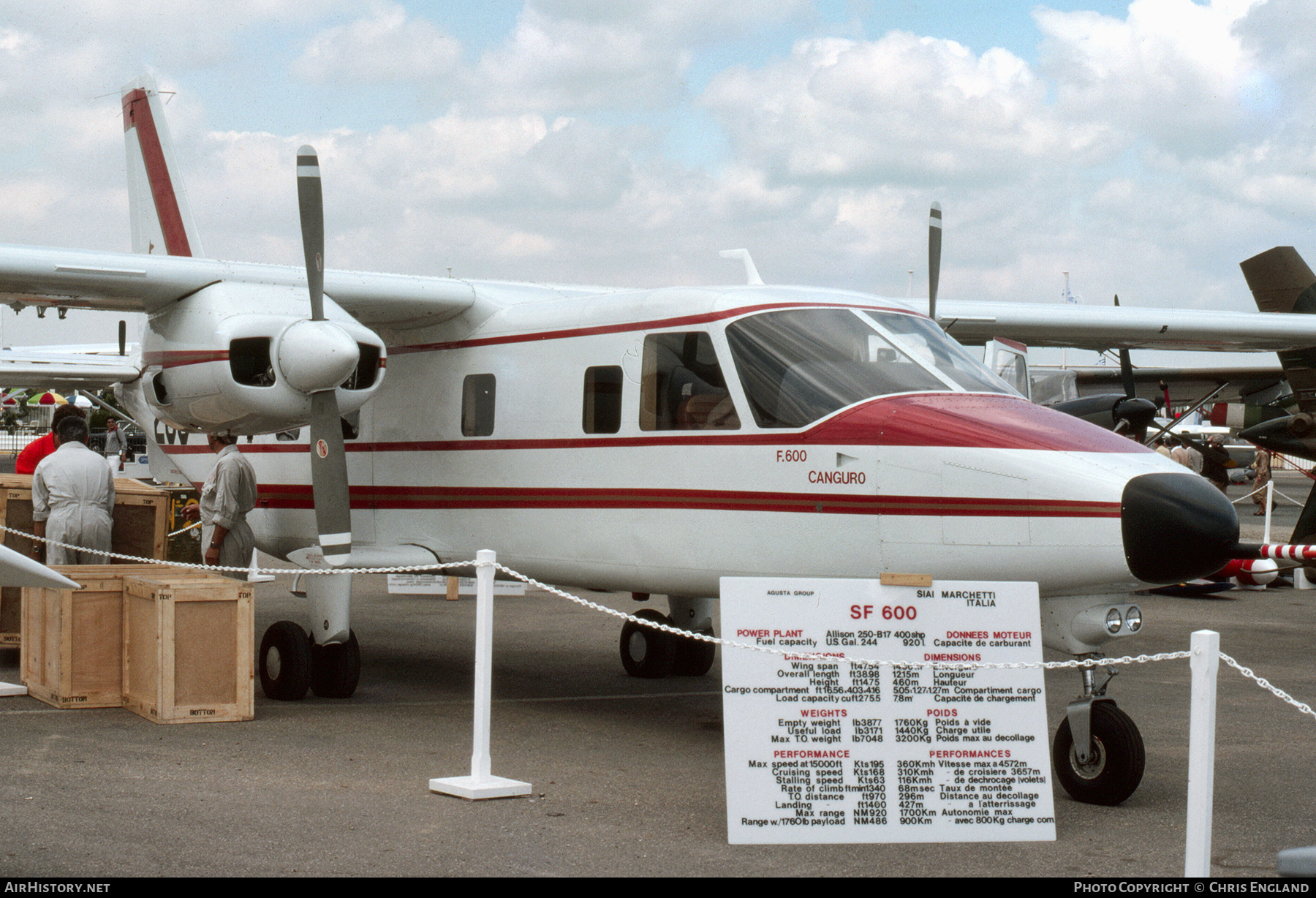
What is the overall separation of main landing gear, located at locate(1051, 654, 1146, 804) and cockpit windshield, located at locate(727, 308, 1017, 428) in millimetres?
1824

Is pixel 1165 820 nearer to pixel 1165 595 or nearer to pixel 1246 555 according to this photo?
pixel 1246 555

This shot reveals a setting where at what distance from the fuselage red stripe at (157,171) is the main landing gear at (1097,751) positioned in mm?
9186

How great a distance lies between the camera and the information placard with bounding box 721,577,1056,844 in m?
5.47

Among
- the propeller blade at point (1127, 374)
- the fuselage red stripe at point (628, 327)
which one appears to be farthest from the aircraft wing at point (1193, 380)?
the fuselage red stripe at point (628, 327)

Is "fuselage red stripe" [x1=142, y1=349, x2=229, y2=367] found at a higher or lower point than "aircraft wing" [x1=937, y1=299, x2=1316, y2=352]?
lower

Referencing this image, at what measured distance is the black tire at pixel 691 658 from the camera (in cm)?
1064

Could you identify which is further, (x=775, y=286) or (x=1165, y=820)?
(x=775, y=286)

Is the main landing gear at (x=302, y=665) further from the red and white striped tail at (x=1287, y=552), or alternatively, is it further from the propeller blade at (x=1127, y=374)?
the propeller blade at (x=1127, y=374)

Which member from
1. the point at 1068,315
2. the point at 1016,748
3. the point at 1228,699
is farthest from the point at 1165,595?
the point at 1016,748

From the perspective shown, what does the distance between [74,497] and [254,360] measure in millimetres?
2484

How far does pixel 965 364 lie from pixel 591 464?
236 cm

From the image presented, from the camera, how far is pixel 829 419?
7.10 metres

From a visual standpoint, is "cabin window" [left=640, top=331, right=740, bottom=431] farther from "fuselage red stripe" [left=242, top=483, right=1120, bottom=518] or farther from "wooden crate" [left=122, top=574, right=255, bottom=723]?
"wooden crate" [left=122, top=574, right=255, bottom=723]

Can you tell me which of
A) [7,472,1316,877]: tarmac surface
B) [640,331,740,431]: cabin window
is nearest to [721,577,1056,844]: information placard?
[7,472,1316,877]: tarmac surface
